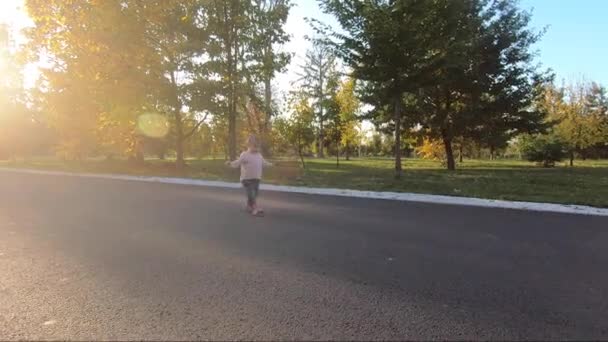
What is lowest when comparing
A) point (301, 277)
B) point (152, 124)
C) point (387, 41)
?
point (301, 277)

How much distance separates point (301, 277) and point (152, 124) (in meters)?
20.6

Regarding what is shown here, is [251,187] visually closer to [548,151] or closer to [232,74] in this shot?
[232,74]

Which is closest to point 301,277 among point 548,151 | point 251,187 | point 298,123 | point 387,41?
point 251,187

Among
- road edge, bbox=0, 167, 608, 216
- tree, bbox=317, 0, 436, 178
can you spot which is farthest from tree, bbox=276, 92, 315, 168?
road edge, bbox=0, 167, 608, 216

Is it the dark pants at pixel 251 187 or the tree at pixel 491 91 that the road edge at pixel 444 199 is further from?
the tree at pixel 491 91

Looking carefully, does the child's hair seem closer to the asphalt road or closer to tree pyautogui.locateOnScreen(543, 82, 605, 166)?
the asphalt road

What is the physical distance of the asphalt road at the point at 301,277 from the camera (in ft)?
9.55

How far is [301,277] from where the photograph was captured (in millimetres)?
4012

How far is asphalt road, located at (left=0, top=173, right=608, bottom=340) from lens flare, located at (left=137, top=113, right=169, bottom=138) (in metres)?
14.3

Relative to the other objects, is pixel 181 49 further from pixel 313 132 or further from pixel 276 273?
pixel 276 273

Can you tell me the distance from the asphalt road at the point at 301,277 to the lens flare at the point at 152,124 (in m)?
14.3

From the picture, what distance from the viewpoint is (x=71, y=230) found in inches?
243

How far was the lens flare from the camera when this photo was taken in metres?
21.1

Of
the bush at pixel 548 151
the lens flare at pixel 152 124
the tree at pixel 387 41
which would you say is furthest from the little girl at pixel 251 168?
the bush at pixel 548 151
